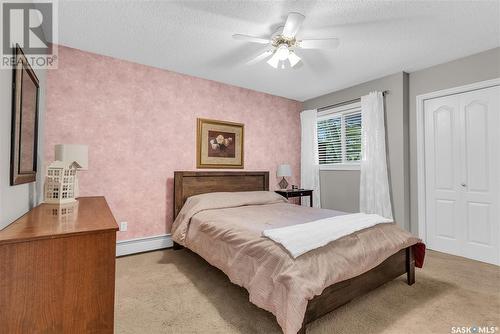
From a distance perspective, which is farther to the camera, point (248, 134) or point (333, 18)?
point (248, 134)

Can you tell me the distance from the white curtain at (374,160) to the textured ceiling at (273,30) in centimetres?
53

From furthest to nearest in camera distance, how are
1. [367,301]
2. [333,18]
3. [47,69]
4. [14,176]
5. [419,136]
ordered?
[419,136] < [47,69] < [333,18] < [367,301] < [14,176]

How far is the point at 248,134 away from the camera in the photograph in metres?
4.33

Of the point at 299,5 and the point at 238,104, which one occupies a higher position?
the point at 299,5

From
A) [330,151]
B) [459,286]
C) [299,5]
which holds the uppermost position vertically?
[299,5]

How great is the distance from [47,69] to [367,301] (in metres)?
3.93

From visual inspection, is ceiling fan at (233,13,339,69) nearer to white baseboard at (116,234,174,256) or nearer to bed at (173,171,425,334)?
Result: bed at (173,171,425,334)

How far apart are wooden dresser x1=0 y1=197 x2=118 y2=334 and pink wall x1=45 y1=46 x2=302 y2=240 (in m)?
1.92

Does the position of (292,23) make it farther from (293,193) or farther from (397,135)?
(293,193)

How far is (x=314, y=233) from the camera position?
6.24 feet

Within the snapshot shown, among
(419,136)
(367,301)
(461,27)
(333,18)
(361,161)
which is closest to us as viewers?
(367,301)

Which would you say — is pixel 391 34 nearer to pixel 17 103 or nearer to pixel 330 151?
pixel 330 151

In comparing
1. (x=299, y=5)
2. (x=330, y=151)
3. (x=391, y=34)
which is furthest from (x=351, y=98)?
(x=299, y=5)

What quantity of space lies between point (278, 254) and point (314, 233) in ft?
1.20
